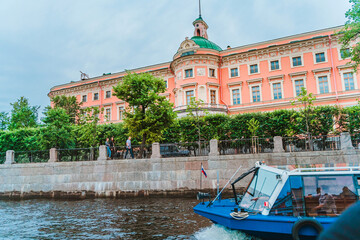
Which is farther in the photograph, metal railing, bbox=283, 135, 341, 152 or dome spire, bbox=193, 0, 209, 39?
dome spire, bbox=193, 0, 209, 39

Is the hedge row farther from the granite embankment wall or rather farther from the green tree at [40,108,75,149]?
the granite embankment wall

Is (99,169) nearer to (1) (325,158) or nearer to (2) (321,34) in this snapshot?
(1) (325,158)

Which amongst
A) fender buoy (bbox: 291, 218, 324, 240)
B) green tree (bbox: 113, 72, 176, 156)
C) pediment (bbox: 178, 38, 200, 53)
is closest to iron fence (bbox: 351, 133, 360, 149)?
fender buoy (bbox: 291, 218, 324, 240)

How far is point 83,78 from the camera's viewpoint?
173 feet

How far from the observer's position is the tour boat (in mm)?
6168

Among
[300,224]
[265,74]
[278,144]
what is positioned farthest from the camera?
[265,74]

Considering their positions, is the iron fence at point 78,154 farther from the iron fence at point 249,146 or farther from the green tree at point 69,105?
the green tree at point 69,105

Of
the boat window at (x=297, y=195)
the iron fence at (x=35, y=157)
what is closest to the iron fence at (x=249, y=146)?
the boat window at (x=297, y=195)

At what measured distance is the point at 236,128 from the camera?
23656 millimetres

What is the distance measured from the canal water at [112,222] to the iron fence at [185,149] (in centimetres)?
421

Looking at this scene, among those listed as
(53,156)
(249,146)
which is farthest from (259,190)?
(53,156)

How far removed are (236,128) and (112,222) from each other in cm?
1604

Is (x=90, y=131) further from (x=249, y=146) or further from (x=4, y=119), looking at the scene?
(x=4, y=119)

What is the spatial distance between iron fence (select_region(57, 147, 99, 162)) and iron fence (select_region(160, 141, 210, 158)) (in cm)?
535
